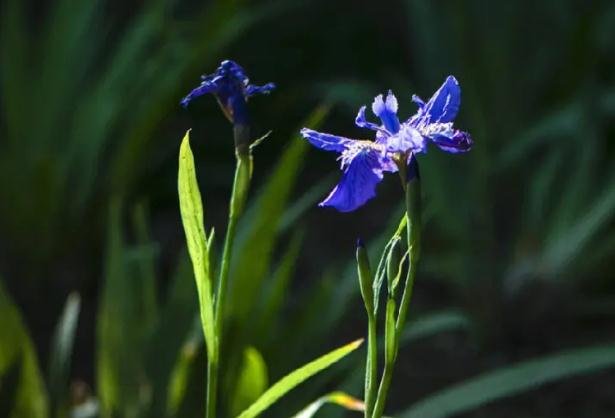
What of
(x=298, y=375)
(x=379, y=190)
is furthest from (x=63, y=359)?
(x=379, y=190)

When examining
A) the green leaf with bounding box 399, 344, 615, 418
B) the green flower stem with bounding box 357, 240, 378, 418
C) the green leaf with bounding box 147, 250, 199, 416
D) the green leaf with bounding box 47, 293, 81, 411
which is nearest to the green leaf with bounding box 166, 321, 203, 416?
the green leaf with bounding box 147, 250, 199, 416

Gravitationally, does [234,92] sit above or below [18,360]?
above

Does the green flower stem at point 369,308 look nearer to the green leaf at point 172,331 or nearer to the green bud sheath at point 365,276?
the green bud sheath at point 365,276

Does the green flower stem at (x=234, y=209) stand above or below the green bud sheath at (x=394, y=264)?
above

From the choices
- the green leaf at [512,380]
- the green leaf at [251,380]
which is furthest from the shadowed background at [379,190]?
the green leaf at [251,380]

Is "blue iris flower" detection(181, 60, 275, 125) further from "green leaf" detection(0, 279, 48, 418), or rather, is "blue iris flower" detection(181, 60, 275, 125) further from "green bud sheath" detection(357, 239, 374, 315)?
"green leaf" detection(0, 279, 48, 418)

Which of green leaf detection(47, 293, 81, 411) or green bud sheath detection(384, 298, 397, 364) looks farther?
green leaf detection(47, 293, 81, 411)

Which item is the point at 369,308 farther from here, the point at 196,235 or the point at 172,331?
the point at 172,331
